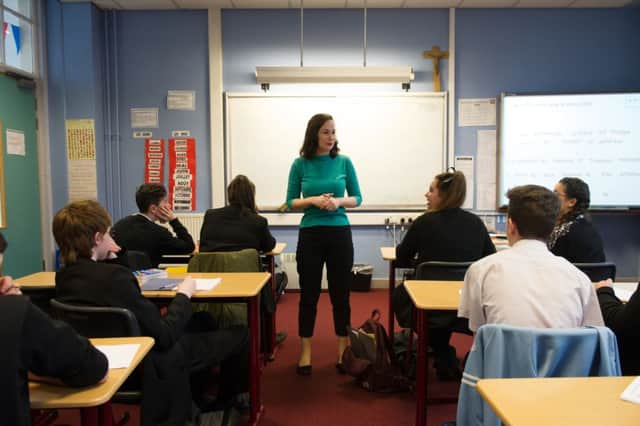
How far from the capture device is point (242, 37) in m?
4.69

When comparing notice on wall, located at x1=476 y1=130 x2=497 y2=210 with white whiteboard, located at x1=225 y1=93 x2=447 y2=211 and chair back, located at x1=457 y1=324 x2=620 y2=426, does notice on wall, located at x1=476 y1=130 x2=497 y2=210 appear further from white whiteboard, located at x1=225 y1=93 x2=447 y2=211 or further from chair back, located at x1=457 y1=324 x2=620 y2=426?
chair back, located at x1=457 y1=324 x2=620 y2=426

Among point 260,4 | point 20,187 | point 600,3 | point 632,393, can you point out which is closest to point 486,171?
point 600,3

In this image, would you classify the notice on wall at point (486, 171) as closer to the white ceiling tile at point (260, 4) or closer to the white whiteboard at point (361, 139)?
the white whiteboard at point (361, 139)

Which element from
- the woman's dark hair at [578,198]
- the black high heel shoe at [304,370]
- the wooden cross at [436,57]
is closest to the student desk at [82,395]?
the black high heel shoe at [304,370]

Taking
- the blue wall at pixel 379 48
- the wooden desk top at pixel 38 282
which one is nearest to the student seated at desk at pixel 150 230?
the wooden desk top at pixel 38 282

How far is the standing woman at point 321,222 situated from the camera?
8.25 feet

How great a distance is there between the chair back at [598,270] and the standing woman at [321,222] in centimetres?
120

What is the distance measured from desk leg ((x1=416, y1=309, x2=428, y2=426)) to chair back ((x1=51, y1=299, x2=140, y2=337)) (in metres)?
1.10

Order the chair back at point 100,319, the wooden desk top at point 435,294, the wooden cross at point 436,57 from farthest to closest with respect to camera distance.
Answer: the wooden cross at point 436,57, the wooden desk top at point 435,294, the chair back at point 100,319

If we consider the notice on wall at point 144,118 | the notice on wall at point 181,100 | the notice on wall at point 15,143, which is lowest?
the notice on wall at point 15,143

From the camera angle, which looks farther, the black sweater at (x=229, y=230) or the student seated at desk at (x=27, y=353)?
the black sweater at (x=229, y=230)

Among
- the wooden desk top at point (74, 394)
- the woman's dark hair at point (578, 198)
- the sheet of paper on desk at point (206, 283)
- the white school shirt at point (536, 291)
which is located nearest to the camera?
the wooden desk top at point (74, 394)

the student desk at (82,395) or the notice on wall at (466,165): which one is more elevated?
the notice on wall at (466,165)

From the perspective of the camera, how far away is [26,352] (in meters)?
0.90
